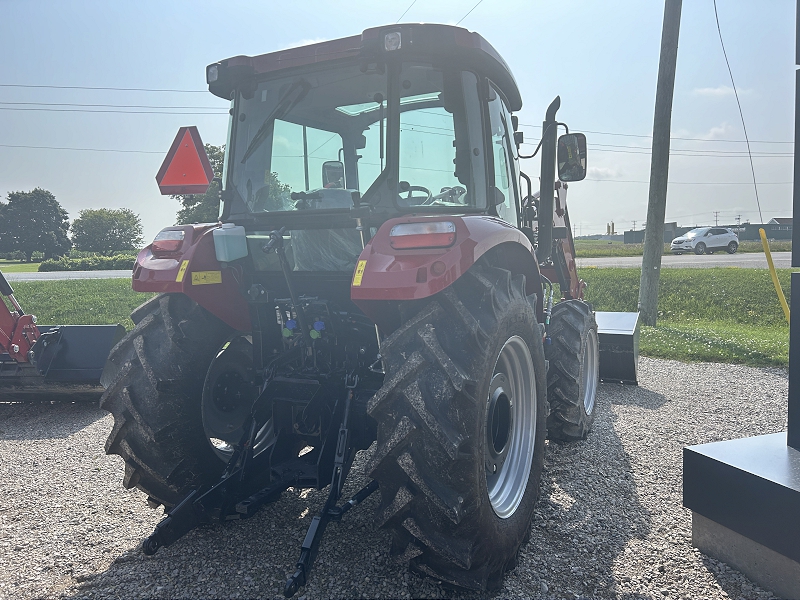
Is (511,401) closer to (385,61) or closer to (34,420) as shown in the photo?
(385,61)

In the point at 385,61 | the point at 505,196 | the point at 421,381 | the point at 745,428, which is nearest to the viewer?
the point at 421,381

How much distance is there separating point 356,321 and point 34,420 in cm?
384

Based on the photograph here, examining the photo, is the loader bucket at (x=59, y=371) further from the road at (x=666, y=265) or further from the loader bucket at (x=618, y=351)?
the road at (x=666, y=265)

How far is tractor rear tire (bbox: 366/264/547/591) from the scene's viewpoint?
211 centimetres

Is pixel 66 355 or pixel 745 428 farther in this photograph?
pixel 66 355

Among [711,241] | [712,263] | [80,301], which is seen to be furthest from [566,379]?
[711,241]

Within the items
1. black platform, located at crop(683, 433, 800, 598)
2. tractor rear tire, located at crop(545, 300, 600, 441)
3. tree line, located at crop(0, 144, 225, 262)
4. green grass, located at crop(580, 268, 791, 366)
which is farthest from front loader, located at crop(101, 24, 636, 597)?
tree line, located at crop(0, 144, 225, 262)

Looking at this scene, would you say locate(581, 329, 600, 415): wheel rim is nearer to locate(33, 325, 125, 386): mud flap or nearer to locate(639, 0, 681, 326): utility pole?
locate(33, 325, 125, 386): mud flap

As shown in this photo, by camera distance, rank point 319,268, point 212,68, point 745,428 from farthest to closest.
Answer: point 745,428 < point 212,68 < point 319,268

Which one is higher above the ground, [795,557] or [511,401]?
[511,401]

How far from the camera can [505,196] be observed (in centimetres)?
336

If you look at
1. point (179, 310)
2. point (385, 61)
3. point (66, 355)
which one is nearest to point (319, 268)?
point (179, 310)

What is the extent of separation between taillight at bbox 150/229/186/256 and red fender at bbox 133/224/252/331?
0.06 ft

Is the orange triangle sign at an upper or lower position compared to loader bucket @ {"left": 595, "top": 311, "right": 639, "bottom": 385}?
upper
